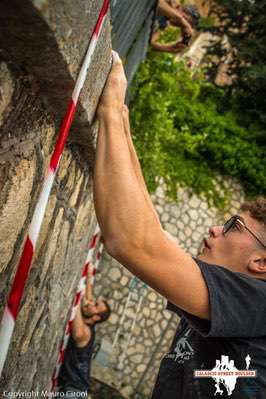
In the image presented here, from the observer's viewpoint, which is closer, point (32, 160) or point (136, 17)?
point (32, 160)

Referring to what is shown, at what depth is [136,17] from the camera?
3250 mm

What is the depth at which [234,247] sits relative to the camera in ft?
6.18

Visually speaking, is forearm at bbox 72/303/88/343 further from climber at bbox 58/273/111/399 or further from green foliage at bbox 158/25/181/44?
green foliage at bbox 158/25/181/44

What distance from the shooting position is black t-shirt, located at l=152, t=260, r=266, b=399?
54.6 inches

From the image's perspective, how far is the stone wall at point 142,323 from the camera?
7.90 metres

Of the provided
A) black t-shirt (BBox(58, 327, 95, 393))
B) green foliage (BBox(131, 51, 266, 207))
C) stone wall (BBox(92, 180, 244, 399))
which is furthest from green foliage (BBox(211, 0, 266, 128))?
black t-shirt (BBox(58, 327, 95, 393))

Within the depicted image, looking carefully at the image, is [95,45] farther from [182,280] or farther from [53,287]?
[53,287]

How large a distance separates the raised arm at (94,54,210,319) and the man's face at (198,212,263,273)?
49 cm

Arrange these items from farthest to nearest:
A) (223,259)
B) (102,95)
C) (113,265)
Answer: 1. (113,265)
2. (223,259)
3. (102,95)

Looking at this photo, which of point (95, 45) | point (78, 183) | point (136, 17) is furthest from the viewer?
point (136, 17)

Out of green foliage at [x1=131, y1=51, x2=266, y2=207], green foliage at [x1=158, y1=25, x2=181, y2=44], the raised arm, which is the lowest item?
green foliage at [x1=131, y1=51, x2=266, y2=207]

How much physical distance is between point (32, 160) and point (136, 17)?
2.39m

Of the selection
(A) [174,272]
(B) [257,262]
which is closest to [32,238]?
(A) [174,272]

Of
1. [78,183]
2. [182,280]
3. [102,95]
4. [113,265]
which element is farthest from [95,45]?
[113,265]
